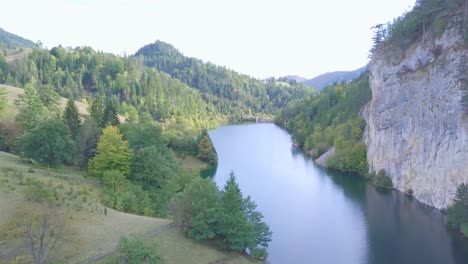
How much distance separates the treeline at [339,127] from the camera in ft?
270

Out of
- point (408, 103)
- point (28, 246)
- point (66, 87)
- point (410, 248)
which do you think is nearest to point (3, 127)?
point (28, 246)

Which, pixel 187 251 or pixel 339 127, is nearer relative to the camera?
pixel 187 251

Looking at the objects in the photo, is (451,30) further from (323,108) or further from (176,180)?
(323,108)

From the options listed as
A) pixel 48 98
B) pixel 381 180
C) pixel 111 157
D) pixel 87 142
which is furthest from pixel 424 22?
pixel 48 98

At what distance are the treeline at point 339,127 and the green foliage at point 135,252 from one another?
58.2 metres

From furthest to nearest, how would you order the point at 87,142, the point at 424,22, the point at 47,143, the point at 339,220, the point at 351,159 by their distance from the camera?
the point at 351,159 → the point at 424,22 → the point at 87,142 → the point at 339,220 → the point at 47,143

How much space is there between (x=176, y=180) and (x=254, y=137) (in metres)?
86.4

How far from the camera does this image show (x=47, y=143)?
162 feet

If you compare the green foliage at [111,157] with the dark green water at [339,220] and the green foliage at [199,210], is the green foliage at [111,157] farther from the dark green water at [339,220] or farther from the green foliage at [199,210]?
the dark green water at [339,220]

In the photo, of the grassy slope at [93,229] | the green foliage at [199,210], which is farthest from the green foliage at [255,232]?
the green foliage at [199,210]

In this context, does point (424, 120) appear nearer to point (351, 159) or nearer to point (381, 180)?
point (381, 180)

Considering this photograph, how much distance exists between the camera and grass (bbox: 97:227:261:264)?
32484 mm

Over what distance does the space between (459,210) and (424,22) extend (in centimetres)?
3272

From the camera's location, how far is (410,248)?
4278 centimetres
